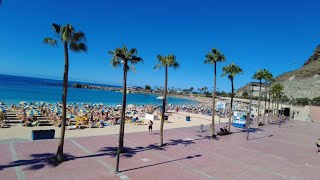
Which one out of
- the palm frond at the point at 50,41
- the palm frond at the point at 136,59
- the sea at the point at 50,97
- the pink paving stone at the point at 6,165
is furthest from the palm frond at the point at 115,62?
the sea at the point at 50,97

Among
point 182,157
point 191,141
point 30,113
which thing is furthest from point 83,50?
point 30,113

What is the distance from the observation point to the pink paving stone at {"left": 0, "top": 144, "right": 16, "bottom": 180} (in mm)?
10601

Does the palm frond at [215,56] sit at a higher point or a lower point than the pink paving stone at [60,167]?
higher

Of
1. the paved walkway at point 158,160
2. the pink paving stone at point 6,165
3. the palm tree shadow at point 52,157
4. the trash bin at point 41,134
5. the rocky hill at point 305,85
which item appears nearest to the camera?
the pink paving stone at point 6,165

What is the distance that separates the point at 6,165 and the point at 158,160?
7988 millimetres

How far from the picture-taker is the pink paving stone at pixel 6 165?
10601 millimetres

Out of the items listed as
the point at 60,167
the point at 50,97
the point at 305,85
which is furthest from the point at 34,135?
the point at 305,85

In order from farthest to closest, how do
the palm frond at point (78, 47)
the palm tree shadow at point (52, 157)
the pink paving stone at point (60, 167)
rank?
the palm frond at point (78, 47) → the palm tree shadow at point (52, 157) → the pink paving stone at point (60, 167)

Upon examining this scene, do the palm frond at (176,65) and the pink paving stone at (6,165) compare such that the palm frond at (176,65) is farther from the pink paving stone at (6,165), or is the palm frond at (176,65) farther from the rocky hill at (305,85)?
the rocky hill at (305,85)

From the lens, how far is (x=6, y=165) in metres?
11.9

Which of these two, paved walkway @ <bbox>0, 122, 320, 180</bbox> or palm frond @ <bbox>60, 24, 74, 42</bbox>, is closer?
paved walkway @ <bbox>0, 122, 320, 180</bbox>

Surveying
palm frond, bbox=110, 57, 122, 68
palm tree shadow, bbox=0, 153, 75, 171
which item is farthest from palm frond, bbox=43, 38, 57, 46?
palm tree shadow, bbox=0, 153, 75, 171

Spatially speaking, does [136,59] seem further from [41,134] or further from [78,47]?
[41,134]

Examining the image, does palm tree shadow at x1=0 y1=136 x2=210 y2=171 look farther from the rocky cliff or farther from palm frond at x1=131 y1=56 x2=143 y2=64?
the rocky cliff
